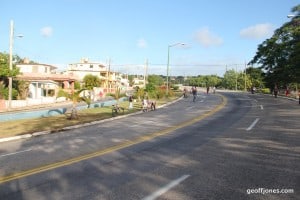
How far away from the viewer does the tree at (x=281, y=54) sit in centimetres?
5275

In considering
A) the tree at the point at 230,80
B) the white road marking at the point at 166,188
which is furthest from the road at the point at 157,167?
the tree at the point at 230,80

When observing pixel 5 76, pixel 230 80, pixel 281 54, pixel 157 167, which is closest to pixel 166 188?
pixel 157 167

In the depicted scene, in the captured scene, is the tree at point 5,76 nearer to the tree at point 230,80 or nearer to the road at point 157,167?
the road at point 157,167

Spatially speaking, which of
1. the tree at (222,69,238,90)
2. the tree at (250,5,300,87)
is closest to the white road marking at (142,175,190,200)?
the tree at (250,5,300,87)

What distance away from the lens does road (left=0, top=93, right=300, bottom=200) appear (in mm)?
7859

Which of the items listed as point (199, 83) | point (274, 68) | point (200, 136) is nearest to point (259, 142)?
point (200, 136)

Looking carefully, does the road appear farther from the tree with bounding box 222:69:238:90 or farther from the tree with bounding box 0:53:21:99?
the tree with bounding box 222:69:238:90

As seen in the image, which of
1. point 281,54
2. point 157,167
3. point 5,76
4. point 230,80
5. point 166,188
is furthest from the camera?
point 230,80

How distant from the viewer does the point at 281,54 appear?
58.9 m

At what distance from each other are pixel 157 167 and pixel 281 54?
174 ft

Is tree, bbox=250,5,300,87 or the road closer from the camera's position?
the road

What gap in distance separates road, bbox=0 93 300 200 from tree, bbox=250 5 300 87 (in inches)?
1477

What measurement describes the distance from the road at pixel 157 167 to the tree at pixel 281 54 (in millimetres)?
37526

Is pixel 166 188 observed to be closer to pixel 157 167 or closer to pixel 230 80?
pixel 157 167
